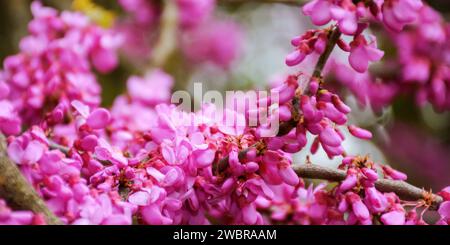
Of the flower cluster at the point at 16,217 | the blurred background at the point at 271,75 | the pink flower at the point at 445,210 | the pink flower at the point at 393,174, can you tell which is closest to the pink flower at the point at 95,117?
the flower cluster at the point at 16,217

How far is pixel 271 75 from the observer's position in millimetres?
2910

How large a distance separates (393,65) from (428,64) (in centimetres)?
29

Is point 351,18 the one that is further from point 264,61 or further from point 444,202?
point 264,61

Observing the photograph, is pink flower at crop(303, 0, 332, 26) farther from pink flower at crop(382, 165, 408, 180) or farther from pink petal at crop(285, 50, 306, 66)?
pink flower at crop(382, 165, 408, 180)

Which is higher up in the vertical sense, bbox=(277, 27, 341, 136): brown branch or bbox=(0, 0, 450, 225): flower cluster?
bbox=(277, 27, 341, 136): brown branch

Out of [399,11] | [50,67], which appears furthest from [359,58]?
[50,67]

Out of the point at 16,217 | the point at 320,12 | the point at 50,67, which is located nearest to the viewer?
the point at 16,217

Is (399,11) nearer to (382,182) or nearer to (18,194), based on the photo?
(382,182)

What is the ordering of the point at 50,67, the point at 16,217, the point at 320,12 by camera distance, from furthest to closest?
the point at 50,67, the point at 320,12, the point at 16,217

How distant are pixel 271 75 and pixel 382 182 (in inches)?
58.8

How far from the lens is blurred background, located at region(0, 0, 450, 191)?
10.2 ft

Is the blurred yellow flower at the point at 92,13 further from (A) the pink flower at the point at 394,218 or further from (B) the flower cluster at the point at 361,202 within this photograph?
(A) the pink flower at the point at 394,218

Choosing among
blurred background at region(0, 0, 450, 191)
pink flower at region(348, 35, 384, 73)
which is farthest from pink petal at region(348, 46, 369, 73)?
blurred background at region(0, 0, 450, 191)

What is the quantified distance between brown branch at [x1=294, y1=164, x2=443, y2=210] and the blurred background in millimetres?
1182
